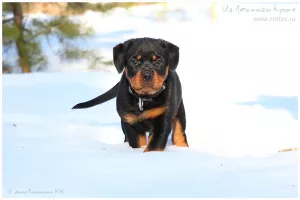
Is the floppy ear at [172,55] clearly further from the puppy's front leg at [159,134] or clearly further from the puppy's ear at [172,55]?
the puppy's front leg at [159,134]

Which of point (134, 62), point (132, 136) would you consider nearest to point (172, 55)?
point (134, 62)

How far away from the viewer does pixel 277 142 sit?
145 inches

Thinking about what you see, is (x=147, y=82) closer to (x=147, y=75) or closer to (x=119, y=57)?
(x=147, y=75)

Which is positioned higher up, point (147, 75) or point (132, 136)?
point (147, 75)

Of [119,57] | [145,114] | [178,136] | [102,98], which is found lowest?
[178,136]

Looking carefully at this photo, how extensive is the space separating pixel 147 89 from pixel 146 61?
163mm

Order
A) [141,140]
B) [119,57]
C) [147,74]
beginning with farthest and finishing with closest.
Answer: [141,140]
[119,57]
[147,74]

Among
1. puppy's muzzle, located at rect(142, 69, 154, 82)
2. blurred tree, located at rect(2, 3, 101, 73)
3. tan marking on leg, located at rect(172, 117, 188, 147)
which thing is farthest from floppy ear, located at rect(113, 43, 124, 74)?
blurred tree, located at rect(2, 3, 101, 73)

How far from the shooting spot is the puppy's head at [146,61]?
3182 millimetres

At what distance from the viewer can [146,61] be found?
3.23m

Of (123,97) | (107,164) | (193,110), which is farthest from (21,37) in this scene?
(107,164)

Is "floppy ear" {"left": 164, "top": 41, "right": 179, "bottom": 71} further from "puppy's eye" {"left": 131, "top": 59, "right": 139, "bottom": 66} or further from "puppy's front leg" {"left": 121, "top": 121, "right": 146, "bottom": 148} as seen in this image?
"puppy's front leg" {"left": 121, "top": 121, "right": 146, "bottom": 148}

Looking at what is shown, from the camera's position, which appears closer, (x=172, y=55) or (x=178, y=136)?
(x=172, y=55)

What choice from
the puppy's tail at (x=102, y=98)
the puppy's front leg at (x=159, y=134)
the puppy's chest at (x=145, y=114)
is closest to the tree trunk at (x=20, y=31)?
the puppy's tail at (x=102, y=98)
